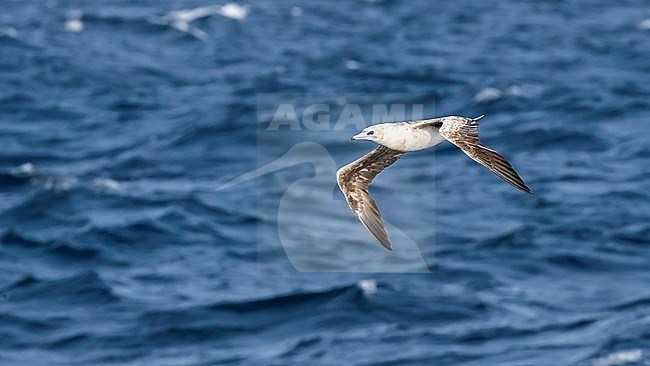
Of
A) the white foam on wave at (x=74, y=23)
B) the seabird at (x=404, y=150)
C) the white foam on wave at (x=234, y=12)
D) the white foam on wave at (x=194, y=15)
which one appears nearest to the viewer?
the seabird at (x=404, y=150)

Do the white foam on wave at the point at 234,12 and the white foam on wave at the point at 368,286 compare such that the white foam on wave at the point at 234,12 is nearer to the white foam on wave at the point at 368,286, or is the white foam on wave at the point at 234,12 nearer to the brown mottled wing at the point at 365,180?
the white foam on wave at the point at 368,286

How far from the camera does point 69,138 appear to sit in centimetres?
4231

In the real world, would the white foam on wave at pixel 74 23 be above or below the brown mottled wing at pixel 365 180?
above

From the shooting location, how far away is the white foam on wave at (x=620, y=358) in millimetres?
26656

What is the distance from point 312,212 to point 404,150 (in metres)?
18.6

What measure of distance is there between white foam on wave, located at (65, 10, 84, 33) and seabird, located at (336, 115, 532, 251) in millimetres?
40553

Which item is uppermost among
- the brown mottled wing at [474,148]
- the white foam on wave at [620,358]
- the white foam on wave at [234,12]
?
the white foam on wave at [234,12]

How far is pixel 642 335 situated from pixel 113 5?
3878 centimetres

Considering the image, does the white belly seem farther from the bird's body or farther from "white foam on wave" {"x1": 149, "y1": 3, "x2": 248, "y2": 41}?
"white foam on wave" {"x1": 149, "y1": 3, "x2": 248, "y2": 41}

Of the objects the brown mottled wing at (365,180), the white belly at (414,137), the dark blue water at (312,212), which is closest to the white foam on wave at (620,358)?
the dark blue water at (312,212)

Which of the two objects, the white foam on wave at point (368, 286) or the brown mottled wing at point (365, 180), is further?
the white foam on wave at point (368, 286)

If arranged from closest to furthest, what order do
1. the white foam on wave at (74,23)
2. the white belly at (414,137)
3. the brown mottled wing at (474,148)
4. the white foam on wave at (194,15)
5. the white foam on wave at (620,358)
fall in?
the brown mottled wing at (474,148)
the white belly at (414,137)
the white foam on wave at (620,358)
the white foam on wave at (74,23)
the white foam on wave at (194,15)


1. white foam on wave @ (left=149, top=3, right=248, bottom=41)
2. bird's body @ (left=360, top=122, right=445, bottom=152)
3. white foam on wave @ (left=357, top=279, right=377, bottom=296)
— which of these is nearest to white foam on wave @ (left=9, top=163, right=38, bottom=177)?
white foam on wave @ (left=357, top=279, right=377, bottom=296)

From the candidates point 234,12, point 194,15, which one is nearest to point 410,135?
point 234,12
